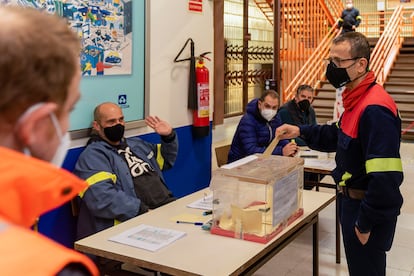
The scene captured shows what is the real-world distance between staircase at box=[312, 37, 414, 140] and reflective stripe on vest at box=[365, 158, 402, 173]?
295 inches

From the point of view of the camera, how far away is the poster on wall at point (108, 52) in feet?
10.1

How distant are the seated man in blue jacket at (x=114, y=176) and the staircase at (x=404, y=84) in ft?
22.9

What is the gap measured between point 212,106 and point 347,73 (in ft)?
7.94

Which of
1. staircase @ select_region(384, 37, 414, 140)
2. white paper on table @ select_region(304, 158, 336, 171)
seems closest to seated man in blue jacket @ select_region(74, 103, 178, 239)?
white paper on table @ select_region(304, 158, 336, 171)

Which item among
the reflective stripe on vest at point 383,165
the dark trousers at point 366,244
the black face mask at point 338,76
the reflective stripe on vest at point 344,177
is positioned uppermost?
the black face mask at point 338,76

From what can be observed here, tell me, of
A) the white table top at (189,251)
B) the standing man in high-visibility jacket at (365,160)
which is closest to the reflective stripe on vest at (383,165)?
the standing man in high-visibility jacket at (365,160)

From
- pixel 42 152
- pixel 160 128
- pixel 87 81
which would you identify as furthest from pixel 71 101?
pixel 160 128

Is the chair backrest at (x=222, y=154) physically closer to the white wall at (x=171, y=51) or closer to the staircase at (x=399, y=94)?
the white wall at (x=171, y=51)

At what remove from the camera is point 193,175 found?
4.34 metres

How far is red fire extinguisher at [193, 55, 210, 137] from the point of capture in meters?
4.17

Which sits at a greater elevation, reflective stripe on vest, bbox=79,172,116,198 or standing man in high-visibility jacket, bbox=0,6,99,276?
standing man in high-visibility jacket, bbox=0,6,99,276

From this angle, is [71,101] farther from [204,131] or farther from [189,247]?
[204,131]

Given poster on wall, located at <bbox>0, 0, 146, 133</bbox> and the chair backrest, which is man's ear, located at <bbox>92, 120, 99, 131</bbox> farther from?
the chair backrest

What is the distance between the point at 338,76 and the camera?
2.36m
